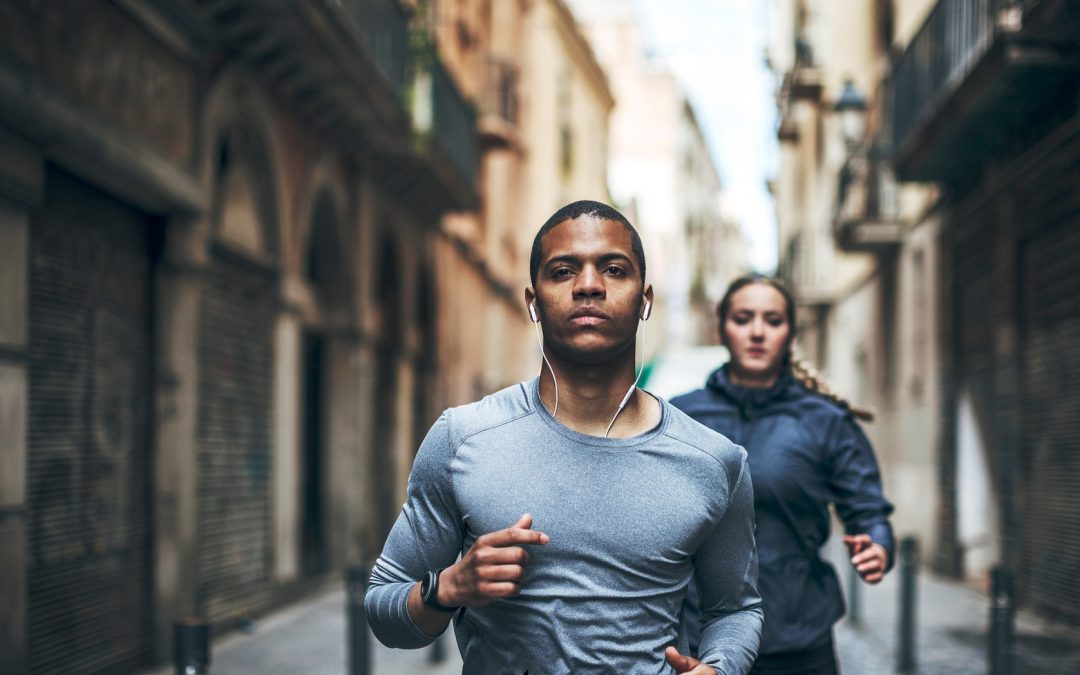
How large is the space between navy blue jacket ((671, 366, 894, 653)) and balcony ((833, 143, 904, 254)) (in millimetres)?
14517

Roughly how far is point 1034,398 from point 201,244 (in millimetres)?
7490

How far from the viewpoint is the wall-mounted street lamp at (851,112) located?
17484mm

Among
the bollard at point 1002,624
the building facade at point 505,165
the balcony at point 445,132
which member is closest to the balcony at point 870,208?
the building facade at point 505,165

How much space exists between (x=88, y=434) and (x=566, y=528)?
21.7 ft

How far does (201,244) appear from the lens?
10008 millimetres

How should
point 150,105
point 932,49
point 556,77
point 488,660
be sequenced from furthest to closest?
1. point 556,77
2. point 932,49
3. point 150,105
4. point 488,660

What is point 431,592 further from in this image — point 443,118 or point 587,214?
point 443,118

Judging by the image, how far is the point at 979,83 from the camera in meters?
11.9

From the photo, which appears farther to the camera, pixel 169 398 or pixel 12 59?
pixel 169 398

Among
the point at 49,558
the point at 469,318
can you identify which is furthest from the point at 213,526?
the point at 469,318

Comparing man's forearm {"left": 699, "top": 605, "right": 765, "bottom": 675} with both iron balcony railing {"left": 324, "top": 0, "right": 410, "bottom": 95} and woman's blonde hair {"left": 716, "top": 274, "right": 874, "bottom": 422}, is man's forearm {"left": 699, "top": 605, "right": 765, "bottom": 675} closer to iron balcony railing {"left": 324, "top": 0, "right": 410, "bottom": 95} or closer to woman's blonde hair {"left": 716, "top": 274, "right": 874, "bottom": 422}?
woman's blonde hair {"left": 716, "top": 274, "right": 874, "bottom": 422}

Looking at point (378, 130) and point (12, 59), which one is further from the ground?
point (378, 130)

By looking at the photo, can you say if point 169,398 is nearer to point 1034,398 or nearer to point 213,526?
point 213,526

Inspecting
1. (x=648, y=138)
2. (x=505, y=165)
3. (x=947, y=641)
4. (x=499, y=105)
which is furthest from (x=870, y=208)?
(x=648, y=138)
